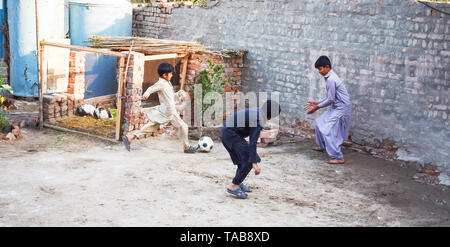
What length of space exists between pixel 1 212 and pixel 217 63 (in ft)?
17.6

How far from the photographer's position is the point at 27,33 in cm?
1115

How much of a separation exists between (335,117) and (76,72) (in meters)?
4.82

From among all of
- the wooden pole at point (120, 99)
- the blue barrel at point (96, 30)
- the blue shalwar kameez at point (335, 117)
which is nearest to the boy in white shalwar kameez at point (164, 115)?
the wooden pole at point (120, 99)

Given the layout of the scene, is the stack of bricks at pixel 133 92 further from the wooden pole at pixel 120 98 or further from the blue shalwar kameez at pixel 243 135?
the blue shalwar kameez at pixel 243 135

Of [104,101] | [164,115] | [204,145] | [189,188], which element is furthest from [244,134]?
[104,101]

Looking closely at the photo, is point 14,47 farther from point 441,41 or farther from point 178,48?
point 441,41

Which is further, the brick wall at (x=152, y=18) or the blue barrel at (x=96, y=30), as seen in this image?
the brick wall at (x=152, y=18)

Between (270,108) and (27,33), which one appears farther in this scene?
(27,33)

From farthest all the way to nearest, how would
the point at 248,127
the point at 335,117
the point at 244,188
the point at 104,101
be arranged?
the point at 104,101 → the point at 335,117 → the point at 244,188 → the point at 248,127

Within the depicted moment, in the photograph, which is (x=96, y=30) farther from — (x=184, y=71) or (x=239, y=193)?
(x=239, y=193)

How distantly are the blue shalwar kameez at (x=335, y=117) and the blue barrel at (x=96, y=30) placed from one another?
18.2 ft

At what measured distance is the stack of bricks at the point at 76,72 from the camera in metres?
9.63

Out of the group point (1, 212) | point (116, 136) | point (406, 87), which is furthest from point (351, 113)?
point (1, 212)

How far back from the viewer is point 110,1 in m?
11.8
